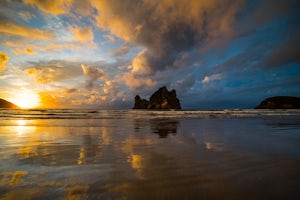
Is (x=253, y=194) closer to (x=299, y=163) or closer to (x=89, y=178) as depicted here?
(x=299, y=163)

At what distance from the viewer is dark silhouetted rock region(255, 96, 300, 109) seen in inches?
4879

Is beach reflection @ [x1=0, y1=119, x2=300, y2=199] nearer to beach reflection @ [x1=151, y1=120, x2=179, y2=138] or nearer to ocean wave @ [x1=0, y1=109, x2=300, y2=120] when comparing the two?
beach reflection @ [x1=151, y1=120, x2=179, y2=138]

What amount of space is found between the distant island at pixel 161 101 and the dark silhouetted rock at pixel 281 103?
249 feet

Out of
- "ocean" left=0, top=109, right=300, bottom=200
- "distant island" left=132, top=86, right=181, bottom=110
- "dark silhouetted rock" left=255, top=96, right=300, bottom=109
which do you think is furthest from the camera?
"distant island" left=132, top=86, right=181, bottom=110

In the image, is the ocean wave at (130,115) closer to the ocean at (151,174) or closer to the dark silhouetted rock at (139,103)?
the ocean at (151,174)

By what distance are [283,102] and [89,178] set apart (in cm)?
16549

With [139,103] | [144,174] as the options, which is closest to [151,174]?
[144,174]

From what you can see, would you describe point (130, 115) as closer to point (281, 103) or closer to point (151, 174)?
point (151, 174)

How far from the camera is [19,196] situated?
3.04 meters

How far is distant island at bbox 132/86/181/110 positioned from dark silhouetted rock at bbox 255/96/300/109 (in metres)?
75.9

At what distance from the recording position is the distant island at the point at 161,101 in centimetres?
15582

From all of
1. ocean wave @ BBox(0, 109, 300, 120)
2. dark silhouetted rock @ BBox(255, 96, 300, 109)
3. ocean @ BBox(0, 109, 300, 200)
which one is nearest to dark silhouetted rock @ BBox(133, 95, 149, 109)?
Answer: dark silhouetted rock @ BBox(255, 96, 300, 109)

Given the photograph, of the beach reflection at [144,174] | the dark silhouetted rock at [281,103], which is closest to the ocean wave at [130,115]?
the beach reflection at [144,174]

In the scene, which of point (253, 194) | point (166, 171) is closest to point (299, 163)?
point (253, 194)
